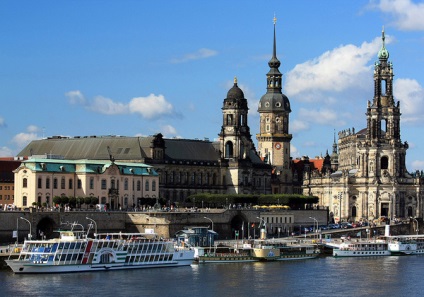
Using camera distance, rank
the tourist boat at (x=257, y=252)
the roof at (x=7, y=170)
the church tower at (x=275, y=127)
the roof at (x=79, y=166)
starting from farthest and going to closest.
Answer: the church tower at (x=275, y=127) < the roof at (x=7, y=170) < the roof at (x=79, y=166) < the tourist boat at (x=257, y=252)

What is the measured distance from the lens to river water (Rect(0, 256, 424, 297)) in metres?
98.7

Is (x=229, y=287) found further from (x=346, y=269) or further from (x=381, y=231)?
(x=381, y=231)

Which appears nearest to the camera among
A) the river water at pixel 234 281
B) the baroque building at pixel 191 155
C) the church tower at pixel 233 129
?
the river water at pixel 234 281

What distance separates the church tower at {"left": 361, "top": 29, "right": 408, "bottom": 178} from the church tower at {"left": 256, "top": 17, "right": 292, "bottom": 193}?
16533 millimetres

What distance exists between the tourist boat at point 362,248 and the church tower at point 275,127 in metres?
52.5

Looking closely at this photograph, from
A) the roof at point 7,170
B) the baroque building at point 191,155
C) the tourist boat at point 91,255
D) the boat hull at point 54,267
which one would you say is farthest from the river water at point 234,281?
the baroque building at point 191,155

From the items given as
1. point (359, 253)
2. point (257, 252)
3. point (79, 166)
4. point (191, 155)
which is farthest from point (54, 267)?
point (191, 155)

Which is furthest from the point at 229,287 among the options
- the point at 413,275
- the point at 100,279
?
the point at 413,275

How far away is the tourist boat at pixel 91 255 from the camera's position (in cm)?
10906

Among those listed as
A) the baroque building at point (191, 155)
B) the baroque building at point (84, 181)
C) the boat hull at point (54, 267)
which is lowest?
the boat hull at point (54, 267)

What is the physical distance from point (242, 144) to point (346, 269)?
5844 centimetres

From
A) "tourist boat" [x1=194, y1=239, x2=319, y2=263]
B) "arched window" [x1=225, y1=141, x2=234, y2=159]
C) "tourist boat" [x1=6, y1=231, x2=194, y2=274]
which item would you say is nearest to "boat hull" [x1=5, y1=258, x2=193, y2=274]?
"tourist boat" [x1=6, y1=231, x2=194, y2=274]

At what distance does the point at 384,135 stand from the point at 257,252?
61.5m

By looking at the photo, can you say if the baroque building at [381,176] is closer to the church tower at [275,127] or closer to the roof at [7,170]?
the church tower at [275,127]
